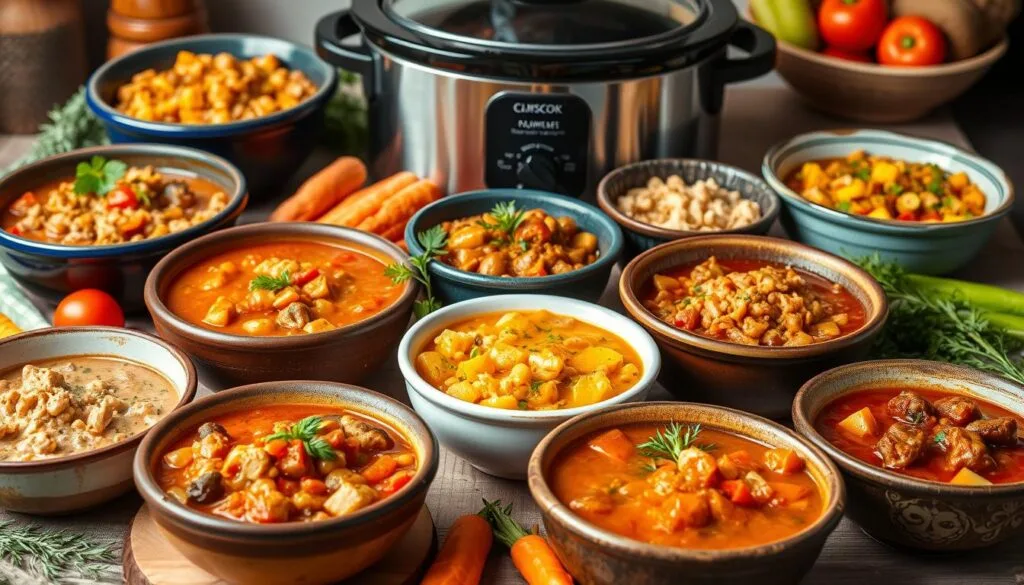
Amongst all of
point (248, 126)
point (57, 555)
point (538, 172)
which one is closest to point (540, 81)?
point (538, 172)

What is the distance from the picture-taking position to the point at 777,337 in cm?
246

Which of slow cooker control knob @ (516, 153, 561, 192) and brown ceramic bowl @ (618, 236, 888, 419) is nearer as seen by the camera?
brown ceramic bowl @ (618, 236, 888, 419)

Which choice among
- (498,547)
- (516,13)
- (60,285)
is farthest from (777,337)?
(60,285)

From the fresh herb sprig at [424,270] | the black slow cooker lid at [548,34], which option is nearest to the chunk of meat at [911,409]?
the fresh herb sprig at [424,270]

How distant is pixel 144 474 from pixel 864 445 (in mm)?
1245

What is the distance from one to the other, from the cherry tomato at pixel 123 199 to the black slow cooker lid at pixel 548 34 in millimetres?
744

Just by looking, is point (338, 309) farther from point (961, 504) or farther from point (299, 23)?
point (299, 23)

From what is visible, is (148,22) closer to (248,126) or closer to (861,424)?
(248,126)

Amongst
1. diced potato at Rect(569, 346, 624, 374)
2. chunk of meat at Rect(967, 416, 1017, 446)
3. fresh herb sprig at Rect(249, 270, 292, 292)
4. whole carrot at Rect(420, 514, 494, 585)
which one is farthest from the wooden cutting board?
chunk of meat at Rect(967, 416, 1017, 446)

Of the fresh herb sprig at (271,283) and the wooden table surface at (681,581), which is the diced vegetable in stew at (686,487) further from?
the fresh herb sprig at (271,283)

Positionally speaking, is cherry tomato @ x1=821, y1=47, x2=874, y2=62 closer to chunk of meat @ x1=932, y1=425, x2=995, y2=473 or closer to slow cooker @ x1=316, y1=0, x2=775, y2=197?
slow cooker @ x1=316, y1=0, x2=775, y2=197

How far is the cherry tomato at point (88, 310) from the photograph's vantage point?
2.71m

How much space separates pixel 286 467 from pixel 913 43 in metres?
2.67

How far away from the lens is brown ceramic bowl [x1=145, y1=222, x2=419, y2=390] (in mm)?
2420
